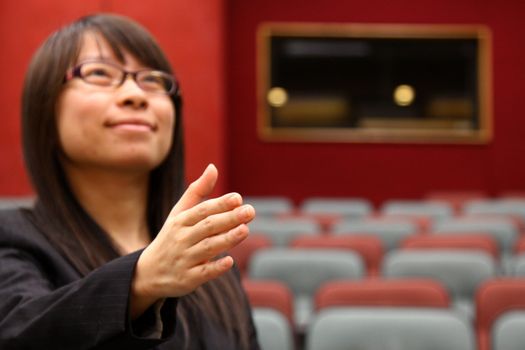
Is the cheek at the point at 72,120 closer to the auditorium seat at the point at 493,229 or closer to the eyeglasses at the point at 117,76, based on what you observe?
the eyeglasses at the point at 117,76

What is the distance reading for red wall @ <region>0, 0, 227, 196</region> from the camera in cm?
771

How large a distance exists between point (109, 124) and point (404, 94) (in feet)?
27.9

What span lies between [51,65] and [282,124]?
8290mm

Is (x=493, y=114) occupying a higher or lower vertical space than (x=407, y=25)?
lower

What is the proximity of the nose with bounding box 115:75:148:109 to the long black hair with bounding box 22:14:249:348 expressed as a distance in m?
0.07

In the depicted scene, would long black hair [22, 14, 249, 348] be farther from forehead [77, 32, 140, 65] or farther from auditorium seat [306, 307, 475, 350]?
auditorium seat [306, 307, 475, 350]

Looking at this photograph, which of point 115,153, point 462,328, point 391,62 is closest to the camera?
point 115,153

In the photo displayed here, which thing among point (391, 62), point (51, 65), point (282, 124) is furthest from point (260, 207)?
point (51, 65)

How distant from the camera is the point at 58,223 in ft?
3.77

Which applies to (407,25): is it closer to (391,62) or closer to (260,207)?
(391,62)

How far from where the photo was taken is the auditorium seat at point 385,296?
305 centimetres

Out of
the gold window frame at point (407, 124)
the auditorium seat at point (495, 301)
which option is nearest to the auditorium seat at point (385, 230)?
the auditorium seat at point (495, 301)

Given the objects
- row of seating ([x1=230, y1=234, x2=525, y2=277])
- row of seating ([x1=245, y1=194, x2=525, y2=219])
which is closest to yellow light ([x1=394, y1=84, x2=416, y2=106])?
row of seating ([x1=245, y1=194, x2=525, y2=219])

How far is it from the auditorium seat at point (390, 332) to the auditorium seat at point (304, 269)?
1.28m
